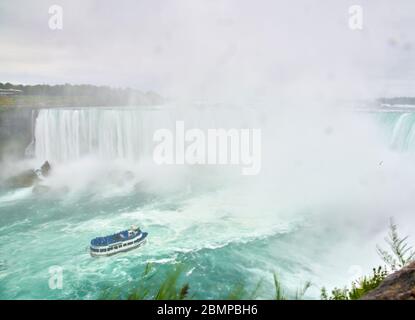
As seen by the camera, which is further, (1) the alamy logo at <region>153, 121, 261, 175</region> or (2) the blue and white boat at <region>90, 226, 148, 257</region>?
(1) the alamy logo at <region>153, 121, 261, 175</region>

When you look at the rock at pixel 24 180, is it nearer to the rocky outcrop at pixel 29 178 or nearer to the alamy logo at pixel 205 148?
the rocky outcrop at pixel 29 178

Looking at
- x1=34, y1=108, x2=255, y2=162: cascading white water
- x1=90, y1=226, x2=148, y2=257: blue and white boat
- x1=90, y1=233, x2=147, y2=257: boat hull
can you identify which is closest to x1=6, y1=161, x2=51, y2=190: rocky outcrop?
x1=34, y1=108, x2=255, y2=162: cascading white water

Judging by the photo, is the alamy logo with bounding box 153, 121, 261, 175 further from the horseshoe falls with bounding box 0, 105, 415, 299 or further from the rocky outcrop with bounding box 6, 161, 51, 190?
the rocky outcrop with bounding box 6, 161, 51, 190

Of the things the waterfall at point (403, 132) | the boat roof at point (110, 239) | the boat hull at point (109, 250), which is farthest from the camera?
the waterfall at point (403, 132)

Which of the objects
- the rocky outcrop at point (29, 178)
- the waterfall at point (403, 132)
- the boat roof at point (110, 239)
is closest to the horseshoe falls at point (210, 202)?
the waterfall at point (403, 132)

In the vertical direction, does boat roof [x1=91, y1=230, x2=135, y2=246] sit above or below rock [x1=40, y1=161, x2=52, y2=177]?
below
